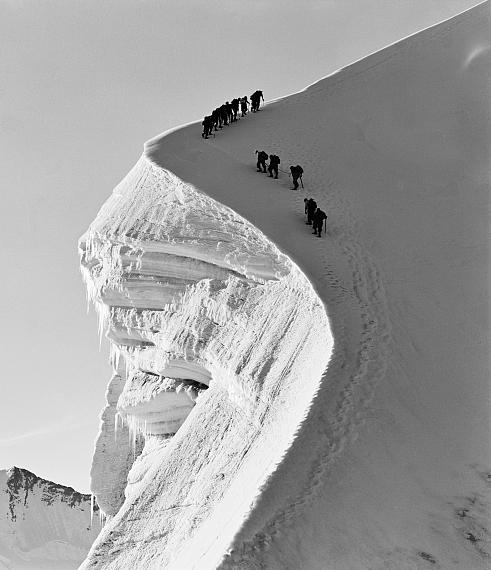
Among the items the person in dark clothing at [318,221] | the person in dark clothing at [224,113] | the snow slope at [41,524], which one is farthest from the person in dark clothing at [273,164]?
the snow slope at [41,524]

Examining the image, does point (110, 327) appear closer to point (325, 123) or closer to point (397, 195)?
point (397, 195)

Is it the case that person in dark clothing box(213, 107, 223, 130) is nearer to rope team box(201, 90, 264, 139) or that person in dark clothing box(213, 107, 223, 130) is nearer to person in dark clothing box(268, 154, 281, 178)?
rope team box(201, 90, 264, 139)

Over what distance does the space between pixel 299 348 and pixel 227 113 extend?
16.2 meters

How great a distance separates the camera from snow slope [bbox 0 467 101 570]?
39.0 metres

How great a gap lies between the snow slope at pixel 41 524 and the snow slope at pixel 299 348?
52.8 feet

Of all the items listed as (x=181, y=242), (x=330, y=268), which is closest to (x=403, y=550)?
(x=330, y=268)

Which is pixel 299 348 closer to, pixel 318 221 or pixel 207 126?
pixel 318 221

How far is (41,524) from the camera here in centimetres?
4194

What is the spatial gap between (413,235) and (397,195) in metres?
3.13

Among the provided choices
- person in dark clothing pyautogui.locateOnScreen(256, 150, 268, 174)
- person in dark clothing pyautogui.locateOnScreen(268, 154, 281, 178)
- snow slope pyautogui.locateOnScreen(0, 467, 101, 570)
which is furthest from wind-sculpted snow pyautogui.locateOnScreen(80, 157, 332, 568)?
snow slope pyautogui.locateOnScreen(0, 467, 101, 570)

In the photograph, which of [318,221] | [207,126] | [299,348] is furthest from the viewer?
[207,126]

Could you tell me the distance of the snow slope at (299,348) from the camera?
32.0ft

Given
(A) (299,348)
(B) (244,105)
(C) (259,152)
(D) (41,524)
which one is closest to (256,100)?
(B) (244,105)

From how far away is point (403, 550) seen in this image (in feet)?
30.0
